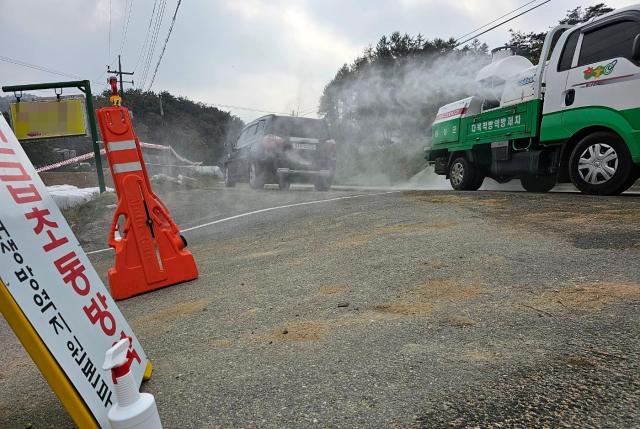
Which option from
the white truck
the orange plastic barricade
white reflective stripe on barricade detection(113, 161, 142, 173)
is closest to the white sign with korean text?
the orange plastic barricade

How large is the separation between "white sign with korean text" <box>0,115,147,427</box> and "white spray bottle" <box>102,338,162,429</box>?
Result: 19cm

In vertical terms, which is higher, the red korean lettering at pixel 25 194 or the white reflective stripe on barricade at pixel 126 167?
the white reflective stripe on barricade at pixel 126 167

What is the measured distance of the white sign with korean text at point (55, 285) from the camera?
1.38 m

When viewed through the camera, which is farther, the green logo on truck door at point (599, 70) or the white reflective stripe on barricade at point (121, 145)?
the green logo on truck door at point (599, 70)

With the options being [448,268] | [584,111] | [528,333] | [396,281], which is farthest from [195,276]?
[584,111]

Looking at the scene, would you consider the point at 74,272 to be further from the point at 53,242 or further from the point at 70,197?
the point at 70,197

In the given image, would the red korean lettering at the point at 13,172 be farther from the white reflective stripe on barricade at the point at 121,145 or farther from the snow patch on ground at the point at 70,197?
the snow patch on ground at the point at 70,197

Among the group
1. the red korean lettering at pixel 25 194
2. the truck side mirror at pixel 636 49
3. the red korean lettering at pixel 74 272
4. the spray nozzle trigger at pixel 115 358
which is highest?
the truck side mirror at pixel 636 49

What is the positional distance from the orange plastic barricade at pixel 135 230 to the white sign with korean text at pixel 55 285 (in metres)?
1.83

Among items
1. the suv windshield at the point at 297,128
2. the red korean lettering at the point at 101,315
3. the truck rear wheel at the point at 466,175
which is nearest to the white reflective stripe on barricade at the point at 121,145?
the red korean lettering at the point at 101,315

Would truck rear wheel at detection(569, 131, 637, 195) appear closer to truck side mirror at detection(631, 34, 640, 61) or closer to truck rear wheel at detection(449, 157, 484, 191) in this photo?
truck side mirror at detection(631, 34, 640, 61)

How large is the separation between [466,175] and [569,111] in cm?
287

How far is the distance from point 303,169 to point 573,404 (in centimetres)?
879

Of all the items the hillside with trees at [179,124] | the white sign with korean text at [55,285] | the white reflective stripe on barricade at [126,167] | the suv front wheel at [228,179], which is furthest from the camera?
the hillside with trees at [179,124]
